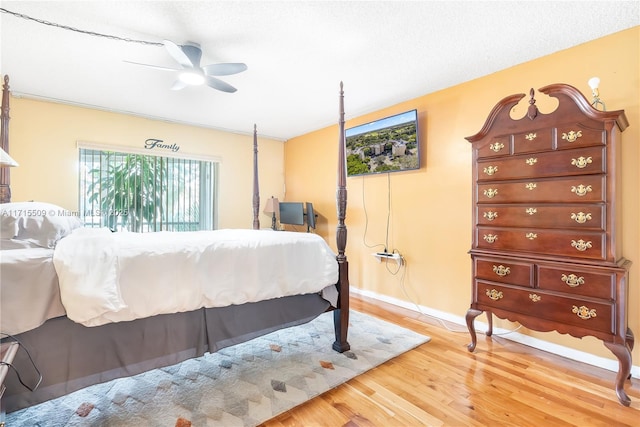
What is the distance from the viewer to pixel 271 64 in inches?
101

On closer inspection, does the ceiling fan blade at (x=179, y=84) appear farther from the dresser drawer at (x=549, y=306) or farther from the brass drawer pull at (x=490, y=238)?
the dresser drawer at (x=549, y=306)

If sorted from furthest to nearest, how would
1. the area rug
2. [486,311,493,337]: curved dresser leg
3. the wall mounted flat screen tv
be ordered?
the wall mounted flat screen tv, [486,311,493,337]: curved dresser leg, the area rug

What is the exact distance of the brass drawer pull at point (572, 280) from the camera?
72.9 inches

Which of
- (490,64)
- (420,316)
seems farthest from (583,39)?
(420,316)

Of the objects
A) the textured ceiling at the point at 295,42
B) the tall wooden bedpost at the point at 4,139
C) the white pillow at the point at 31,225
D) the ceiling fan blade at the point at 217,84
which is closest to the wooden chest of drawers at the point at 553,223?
the textured ceiling at the point at 295,42

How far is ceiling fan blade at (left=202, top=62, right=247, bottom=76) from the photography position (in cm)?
221

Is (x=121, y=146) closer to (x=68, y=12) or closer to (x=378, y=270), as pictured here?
(x=68, y=12)

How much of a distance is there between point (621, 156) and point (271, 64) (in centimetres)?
274

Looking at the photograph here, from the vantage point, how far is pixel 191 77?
2332 millimetres

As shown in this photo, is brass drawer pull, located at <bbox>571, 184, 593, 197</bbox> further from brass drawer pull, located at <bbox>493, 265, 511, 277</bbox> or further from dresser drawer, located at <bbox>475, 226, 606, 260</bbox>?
brass drawer pull, located at <bbox>493, 265, 511, 277</bbox>

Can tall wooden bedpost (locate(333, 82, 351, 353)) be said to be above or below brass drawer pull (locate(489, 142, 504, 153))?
below

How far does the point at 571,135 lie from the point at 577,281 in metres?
0.93

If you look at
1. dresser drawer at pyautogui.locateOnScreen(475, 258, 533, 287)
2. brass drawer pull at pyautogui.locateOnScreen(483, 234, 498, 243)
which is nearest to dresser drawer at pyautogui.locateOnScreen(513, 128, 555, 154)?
brass drawer pull at pyautogui.locateOnScreen(483, 234, 498, 243)

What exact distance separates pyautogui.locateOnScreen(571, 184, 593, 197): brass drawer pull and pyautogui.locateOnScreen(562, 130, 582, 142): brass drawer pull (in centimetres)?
30
